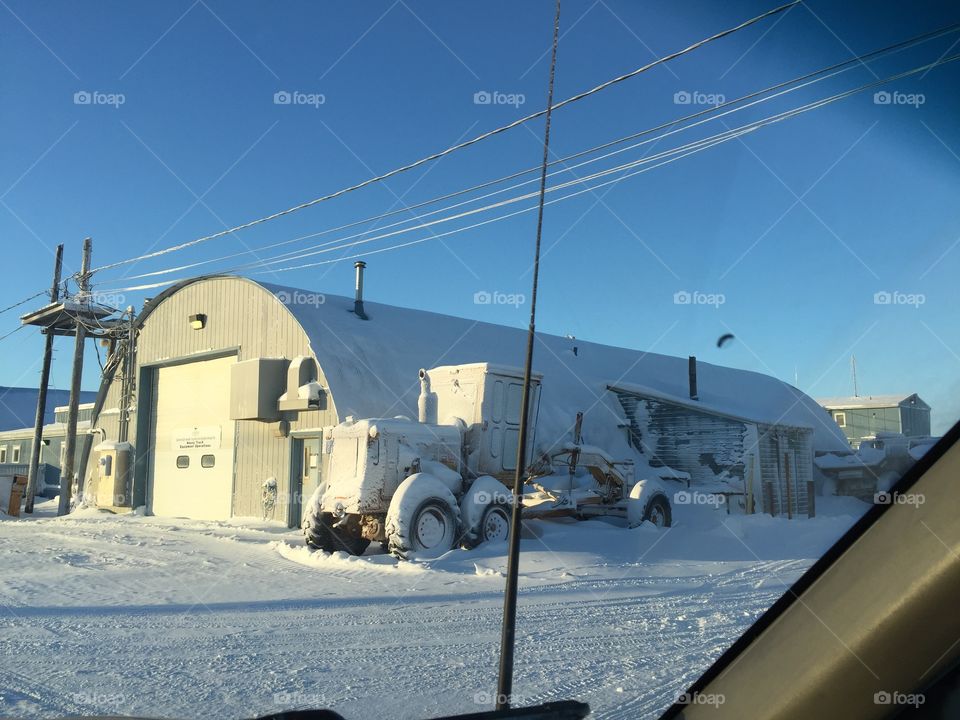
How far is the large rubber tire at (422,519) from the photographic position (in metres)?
12.6

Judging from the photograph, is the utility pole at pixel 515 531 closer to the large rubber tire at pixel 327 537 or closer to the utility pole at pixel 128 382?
the large rubber tire at pixel 327 537

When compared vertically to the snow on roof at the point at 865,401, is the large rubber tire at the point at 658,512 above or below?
below

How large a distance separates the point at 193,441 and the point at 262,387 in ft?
16.1

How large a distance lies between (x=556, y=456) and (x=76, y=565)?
8.73m

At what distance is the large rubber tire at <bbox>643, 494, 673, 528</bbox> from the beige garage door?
11.3 m

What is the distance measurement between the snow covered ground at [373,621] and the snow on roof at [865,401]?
0.24 metres

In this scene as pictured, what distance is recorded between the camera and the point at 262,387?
2008 centimetres

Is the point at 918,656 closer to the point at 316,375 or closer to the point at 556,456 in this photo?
the point at 556,456

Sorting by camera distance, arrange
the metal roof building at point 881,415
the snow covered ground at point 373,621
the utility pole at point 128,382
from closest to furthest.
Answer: the metal roof building at point 881,415, the snow covered ground at point 373,621, the utility pole at point 128,382

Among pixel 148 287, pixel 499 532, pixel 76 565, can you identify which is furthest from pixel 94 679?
pixel 148 287

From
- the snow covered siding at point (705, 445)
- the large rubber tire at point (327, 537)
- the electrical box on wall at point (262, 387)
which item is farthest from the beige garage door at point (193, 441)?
the snow covered siding at point (705, 445)

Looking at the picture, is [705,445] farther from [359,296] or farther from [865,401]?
[865,401]

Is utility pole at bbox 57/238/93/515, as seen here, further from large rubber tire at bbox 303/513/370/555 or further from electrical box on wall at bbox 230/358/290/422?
large rubber tire at bbox 303/513/370/555

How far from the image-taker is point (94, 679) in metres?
5.45
